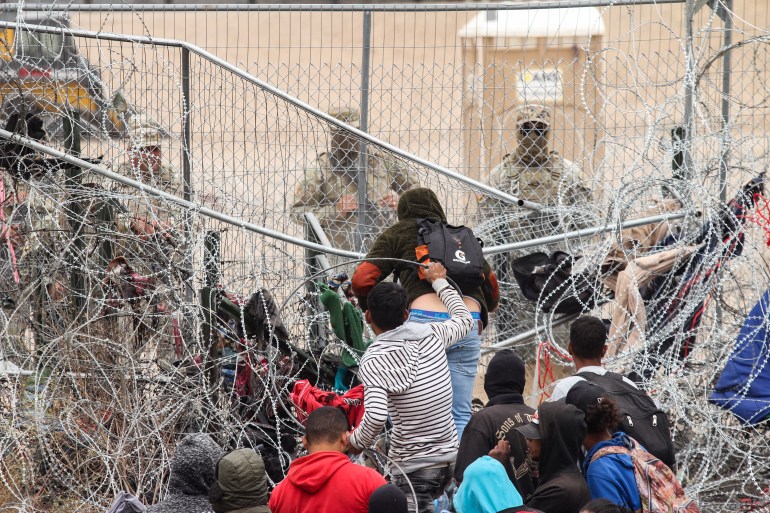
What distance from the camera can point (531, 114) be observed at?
309 inches

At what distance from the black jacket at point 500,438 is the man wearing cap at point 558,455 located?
0.17m

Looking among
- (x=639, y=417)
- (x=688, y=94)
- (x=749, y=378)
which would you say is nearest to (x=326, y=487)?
(x=639, y=417)

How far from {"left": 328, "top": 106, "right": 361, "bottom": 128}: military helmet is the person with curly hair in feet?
10.9

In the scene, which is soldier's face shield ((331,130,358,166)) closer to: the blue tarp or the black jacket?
the blue tarp

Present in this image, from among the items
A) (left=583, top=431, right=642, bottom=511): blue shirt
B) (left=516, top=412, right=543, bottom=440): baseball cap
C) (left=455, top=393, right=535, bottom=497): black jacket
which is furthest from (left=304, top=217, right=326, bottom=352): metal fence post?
(left=583, top=431, right=642, bottom=511): blue shirt

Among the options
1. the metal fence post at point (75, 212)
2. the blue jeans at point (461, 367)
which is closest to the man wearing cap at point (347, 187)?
the metal fence post at point (75, 212)

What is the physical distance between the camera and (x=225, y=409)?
636 centimetres

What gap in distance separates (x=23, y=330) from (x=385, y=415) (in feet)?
8.50

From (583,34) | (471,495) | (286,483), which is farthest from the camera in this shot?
(583,34)

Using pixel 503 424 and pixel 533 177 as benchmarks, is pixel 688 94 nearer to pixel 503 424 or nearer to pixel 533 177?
pixel 533 177

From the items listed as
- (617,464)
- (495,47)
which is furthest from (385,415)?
(495,47)

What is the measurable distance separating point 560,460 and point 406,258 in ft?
6.28

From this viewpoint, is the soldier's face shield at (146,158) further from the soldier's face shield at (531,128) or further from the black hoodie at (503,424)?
the black hoodie at (503,424)

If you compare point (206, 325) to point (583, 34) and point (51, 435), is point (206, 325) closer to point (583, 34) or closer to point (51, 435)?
point (51, 435)
